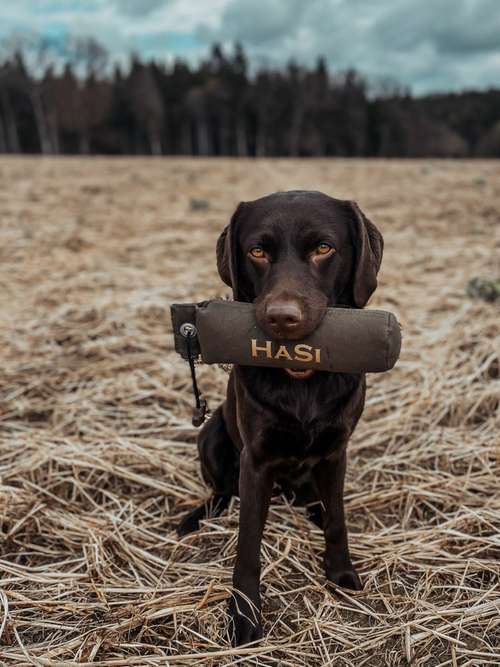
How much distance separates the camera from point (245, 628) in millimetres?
1926

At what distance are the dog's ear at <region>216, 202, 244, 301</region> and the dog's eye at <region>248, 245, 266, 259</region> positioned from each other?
0.09m

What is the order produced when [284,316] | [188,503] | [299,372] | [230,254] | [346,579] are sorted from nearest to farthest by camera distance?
1. [284,316]
2. [299,372]
3. [230,254]
4. [346,579]
5. [188,503]

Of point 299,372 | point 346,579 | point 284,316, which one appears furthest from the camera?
point 346,579

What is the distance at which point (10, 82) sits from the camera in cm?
4944

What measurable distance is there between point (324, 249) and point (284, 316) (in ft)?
1.30

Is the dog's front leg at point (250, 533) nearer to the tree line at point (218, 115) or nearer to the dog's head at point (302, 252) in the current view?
the dog's head at point (302, 252)

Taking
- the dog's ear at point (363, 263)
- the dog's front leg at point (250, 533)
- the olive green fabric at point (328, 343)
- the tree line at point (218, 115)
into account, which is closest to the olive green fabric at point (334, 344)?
the olive green fabric at point (328, 343)

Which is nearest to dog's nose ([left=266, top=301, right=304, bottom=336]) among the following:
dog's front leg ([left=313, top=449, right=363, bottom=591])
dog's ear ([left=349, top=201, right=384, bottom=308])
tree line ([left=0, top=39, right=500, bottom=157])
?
dog's ear ([left=349, top=201, right=384, bottom=308])

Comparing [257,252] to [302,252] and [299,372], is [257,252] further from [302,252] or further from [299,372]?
[299,372]

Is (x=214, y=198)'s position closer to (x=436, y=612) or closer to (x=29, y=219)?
(x=29, y=219)

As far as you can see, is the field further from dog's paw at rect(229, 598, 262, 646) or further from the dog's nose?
the dog's nose

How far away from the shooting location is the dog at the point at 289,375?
1906 mm

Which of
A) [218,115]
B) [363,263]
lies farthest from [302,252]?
[218,115]

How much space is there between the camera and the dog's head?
1860mm
